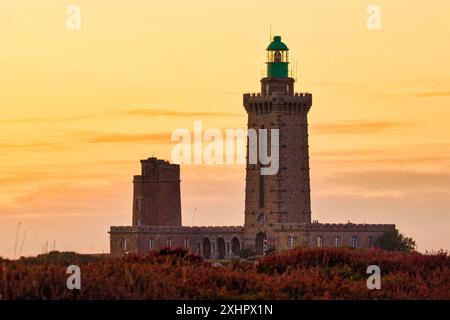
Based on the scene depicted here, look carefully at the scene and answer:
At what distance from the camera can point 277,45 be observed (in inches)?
4759

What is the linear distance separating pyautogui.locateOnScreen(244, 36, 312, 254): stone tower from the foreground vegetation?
271 feet

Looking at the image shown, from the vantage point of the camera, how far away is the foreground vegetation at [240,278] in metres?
30.5

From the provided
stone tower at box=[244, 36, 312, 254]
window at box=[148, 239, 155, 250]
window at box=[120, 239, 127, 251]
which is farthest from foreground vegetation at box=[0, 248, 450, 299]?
window at box=[120, 239, 127, 251]

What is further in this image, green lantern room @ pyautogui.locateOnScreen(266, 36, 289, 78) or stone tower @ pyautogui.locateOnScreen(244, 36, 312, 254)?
stone tower @ pyautogui.locateOnScreen(244, 36, 312, 254)

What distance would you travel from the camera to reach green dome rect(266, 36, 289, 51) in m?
121

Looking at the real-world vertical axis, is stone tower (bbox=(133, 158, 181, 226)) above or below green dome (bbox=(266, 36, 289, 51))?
below

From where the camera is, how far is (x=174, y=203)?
139m

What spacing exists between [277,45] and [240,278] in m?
88.2

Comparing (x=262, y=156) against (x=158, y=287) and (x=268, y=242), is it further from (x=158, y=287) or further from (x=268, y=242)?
(x=158, y=287)

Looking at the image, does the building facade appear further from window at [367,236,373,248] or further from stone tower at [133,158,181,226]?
stone tower at [133,158,181,226]

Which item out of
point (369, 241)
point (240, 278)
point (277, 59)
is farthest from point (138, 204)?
point (240, 278)

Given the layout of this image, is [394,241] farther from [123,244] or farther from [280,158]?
[123,244]
